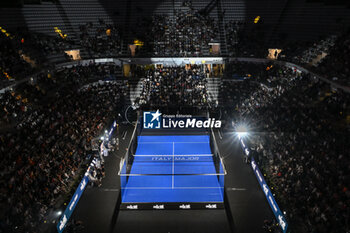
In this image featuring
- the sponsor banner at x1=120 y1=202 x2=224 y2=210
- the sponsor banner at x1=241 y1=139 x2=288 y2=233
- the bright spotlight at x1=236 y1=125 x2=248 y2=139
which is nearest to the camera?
the sponsor banner at x1=241 y1=139 x2=288 y2=233

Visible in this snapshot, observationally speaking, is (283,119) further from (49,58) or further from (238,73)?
(49,58)

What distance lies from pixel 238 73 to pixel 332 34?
1060cm

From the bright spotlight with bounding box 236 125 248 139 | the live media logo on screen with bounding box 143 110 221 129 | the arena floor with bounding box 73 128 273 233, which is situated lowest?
the arena floor with bounding box 73 128 273 233

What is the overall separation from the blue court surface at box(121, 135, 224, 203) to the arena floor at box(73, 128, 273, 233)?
876mm

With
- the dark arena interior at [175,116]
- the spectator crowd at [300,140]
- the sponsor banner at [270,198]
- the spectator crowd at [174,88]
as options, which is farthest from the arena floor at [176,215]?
the spectator crowd at [174,88]

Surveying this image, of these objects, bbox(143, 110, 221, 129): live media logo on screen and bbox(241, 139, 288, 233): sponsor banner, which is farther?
bbox(143, 110, 221, 129): live media logo on screen

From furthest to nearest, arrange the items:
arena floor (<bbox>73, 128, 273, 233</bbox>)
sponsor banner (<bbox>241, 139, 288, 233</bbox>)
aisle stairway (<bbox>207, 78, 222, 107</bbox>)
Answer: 1. aisle stairway (<bbox>207, 78, 222, 107</bbox>)
2. arena floor (<bbox>73, 128, 273, 233</bbox>)
3. sponsor banner (<bbox>241, 139, 288, 233</bbox>)

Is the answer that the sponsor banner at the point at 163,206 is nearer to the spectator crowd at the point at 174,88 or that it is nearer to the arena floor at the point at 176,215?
the arena floor at the point at 176,215

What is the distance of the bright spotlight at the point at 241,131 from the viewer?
871 inches

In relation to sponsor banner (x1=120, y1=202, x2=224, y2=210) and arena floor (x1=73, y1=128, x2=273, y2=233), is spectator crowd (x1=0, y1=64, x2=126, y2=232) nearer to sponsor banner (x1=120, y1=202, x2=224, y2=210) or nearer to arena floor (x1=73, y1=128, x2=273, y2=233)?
arena floor (x1=73, y1=128, x2=273, y2=233)

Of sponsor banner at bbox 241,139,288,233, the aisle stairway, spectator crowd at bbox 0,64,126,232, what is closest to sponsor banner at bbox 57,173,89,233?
spectator crowd at bbox 0,64,126,232

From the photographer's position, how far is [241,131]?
22.9m

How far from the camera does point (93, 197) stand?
1561cm

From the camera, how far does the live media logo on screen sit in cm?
1784
